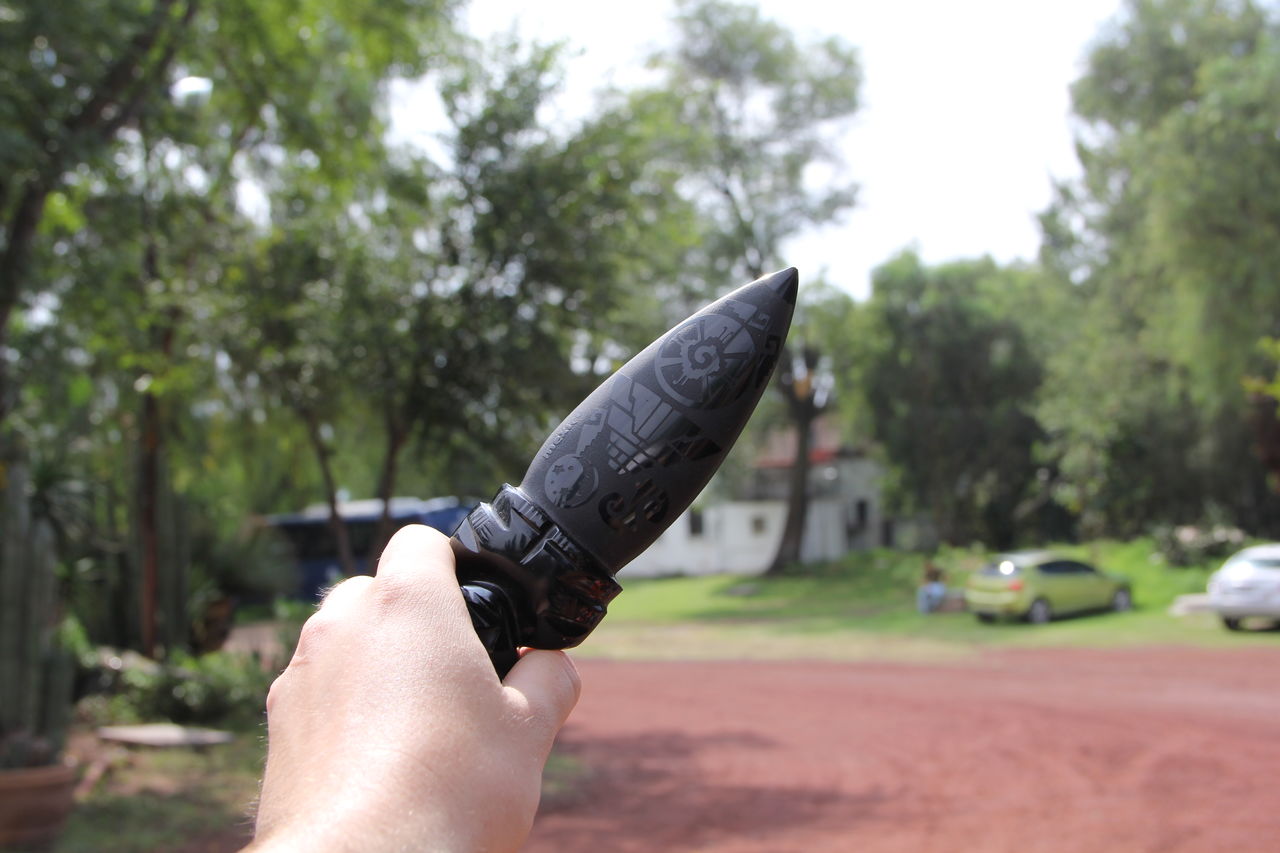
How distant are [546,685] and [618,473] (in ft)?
0.75

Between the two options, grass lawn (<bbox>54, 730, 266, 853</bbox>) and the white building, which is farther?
the white building

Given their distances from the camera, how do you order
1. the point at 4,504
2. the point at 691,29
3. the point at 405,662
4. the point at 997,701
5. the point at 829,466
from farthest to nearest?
the point at 829,466
the point at 691,29
the point at 997,701
the point at 4,504
the point at 405,662

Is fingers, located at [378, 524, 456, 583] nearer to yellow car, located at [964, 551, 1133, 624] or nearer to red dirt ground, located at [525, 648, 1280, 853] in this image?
red dirt ground, located at [525, 648, 1280, 853]

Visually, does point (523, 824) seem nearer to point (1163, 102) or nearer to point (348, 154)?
point (348, 154)

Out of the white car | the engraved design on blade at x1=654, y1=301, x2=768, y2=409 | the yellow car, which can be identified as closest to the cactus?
the engraved design on blade at x1=654, y1=301, x2=768, y2=409

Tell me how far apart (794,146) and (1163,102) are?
1050 centimetres

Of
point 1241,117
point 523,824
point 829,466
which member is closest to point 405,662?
point 523,824

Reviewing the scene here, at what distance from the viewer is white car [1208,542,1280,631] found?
1789cm

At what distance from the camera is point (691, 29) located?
104ft

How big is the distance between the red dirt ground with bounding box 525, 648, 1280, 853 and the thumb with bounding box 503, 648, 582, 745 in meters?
7.11

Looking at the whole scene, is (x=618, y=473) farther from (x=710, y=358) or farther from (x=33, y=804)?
(x=33, y=804)

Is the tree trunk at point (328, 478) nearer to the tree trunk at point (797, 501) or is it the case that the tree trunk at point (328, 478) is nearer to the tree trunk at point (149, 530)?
the tree trunk at point (149, 530)

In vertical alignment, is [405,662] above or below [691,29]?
below

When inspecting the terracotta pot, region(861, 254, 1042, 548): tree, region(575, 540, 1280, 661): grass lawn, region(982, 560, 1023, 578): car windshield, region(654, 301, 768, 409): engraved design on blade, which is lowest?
region(575, 540, 1280, 661): grass lawn
